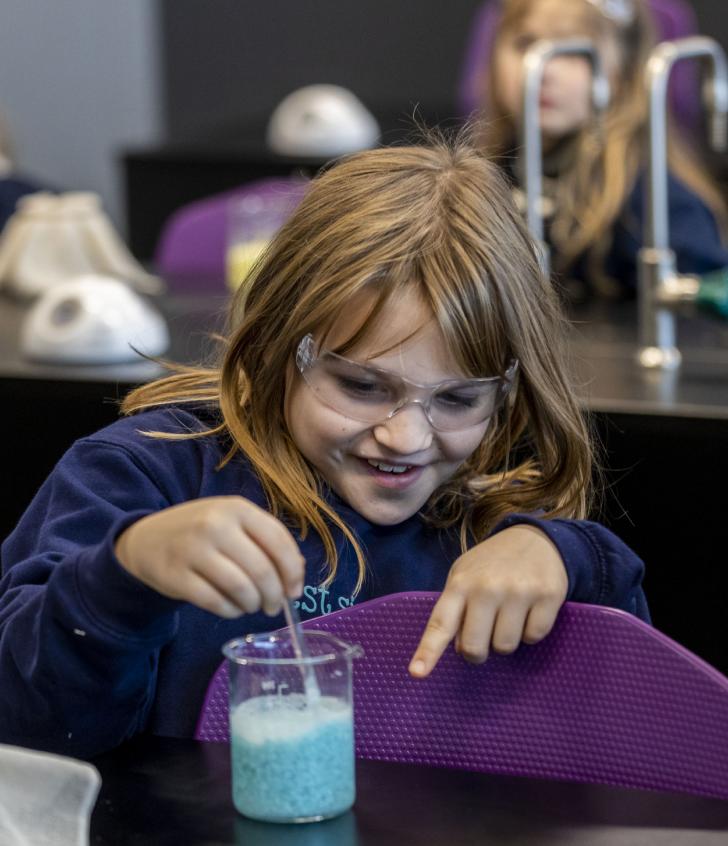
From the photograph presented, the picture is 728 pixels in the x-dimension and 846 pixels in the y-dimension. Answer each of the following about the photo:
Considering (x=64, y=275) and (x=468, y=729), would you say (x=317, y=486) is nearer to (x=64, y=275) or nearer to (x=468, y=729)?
(x=468, y=729)

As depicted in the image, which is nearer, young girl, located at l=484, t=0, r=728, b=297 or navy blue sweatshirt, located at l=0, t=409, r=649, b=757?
navy blue sweatshirt, located at l=0, t=409, r=649, b=757

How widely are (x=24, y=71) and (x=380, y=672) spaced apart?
448cm

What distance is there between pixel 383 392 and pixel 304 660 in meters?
0.37

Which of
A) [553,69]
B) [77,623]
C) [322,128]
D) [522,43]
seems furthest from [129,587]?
[322,128]

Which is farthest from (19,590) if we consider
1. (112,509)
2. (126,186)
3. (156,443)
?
(126,186)

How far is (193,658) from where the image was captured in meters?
1.22

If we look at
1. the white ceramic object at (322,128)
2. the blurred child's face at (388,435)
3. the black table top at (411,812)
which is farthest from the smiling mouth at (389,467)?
the white ceramic object at (322,128)

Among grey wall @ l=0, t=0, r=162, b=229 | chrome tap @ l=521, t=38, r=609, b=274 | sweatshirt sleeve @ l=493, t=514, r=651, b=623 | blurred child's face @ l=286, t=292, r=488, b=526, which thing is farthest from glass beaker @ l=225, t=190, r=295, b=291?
Answer: grey wall @ l=0, t=0, r=162, b=229

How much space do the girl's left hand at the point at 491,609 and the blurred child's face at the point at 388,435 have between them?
0.14 metres

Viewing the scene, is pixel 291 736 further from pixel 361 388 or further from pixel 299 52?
pixel 299 52

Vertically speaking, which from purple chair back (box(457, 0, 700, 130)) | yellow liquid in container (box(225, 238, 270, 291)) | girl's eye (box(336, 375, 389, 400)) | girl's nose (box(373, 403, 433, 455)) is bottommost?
yellow liquid in container (box(225, 238, 270, 291))

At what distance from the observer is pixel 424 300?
1188 mm

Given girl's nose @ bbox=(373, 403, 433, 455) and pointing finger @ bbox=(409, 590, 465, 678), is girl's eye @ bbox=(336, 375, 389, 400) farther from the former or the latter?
pointing finger @ bbox=(409, 590, 465, 678)

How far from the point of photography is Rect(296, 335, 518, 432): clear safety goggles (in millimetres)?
1177
